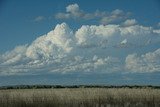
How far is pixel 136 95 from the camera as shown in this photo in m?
28.0

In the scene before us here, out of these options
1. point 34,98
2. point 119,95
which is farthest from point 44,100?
point 119,95

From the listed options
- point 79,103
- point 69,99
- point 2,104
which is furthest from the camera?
point 69,99

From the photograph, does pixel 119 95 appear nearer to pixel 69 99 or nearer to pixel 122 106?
pixel 69 99

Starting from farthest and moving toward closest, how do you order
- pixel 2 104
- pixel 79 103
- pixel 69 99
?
pixel 69 99
pixel 79 103
pixel 2 104

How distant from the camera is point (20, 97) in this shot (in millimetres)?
24781

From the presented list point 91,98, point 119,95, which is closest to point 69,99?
point 91,98

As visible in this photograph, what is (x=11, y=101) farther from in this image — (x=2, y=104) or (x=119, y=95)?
(x=119, y=95)

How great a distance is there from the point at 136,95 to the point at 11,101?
853 centimetres

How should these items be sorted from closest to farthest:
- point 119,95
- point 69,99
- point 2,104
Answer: point 2,104
point 69,99
point 119,95

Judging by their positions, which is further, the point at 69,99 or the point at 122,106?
the point at 69,99

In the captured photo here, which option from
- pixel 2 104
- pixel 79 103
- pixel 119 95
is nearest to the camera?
pixel 2 104

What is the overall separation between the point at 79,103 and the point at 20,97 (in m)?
3.45

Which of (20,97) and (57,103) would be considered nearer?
(57,103)

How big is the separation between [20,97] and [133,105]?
249 inches
